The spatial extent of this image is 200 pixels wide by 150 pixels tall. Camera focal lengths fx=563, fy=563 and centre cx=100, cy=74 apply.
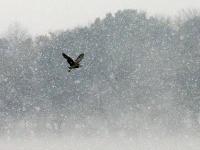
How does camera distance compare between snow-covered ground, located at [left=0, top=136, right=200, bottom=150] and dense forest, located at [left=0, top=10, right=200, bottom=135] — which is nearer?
snow-covered ground, located at [left=0, top=136, right=200, bottom=150]

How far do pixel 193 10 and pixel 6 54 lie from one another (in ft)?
74.5

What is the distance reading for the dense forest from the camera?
52.4 meters

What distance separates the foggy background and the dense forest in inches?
3.7

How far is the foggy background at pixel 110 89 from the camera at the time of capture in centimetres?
5188

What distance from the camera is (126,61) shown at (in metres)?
54.8

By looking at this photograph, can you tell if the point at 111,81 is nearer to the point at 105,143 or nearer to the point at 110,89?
the point at 110,89

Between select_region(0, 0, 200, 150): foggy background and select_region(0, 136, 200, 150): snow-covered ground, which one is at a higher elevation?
select_region(0, 0, 200, 150): foggy background

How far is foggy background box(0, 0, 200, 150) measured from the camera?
51875 mm

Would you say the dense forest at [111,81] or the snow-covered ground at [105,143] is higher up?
the dense forest at [111,81]

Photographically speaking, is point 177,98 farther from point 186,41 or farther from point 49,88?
point 49,88

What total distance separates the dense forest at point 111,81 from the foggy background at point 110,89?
0.09 meters

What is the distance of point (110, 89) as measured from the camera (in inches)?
2140

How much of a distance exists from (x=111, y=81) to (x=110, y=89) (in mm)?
815

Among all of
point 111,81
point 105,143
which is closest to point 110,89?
point 111,81
